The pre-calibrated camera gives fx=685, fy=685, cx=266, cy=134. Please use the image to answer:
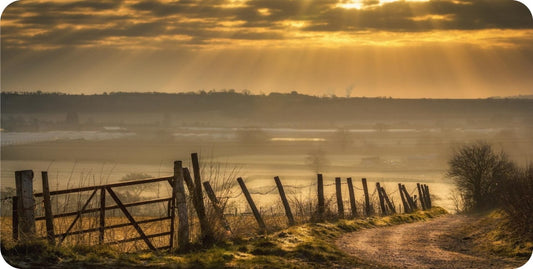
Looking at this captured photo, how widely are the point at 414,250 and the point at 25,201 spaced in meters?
10.6

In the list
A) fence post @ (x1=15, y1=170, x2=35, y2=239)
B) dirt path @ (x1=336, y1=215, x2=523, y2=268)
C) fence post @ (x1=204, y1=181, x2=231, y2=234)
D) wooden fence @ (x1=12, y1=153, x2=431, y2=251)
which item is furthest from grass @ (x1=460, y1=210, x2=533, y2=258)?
fence post @ (x1=15, y1=170, x2=35, y2=239)

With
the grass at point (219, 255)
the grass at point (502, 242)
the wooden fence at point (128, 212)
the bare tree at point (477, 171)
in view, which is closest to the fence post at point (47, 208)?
the wooden fence at point (128, 212)

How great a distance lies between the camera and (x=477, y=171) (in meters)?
69.3

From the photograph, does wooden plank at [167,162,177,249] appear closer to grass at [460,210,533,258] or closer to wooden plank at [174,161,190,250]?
wooden plank at [174,161,190,250]

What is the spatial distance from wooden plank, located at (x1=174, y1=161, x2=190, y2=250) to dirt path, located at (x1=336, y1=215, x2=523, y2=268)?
4241 millimetres

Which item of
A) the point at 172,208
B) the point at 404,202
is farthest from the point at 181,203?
the point at 404,202

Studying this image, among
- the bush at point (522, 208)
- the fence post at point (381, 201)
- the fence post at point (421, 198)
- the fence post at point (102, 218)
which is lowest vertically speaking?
the fence post at point (421, 198)

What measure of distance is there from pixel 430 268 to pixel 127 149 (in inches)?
4597

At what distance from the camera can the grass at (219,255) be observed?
43.8ft

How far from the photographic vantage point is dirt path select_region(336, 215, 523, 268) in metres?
16.5

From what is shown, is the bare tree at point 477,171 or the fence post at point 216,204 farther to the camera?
the bare tree at point 477,171

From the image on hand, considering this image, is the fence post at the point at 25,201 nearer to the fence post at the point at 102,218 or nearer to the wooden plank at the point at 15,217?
the wooden plank at the point at 15,217

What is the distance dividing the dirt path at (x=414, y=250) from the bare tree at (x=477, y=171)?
44056 mm

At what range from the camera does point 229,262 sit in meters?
14.2
